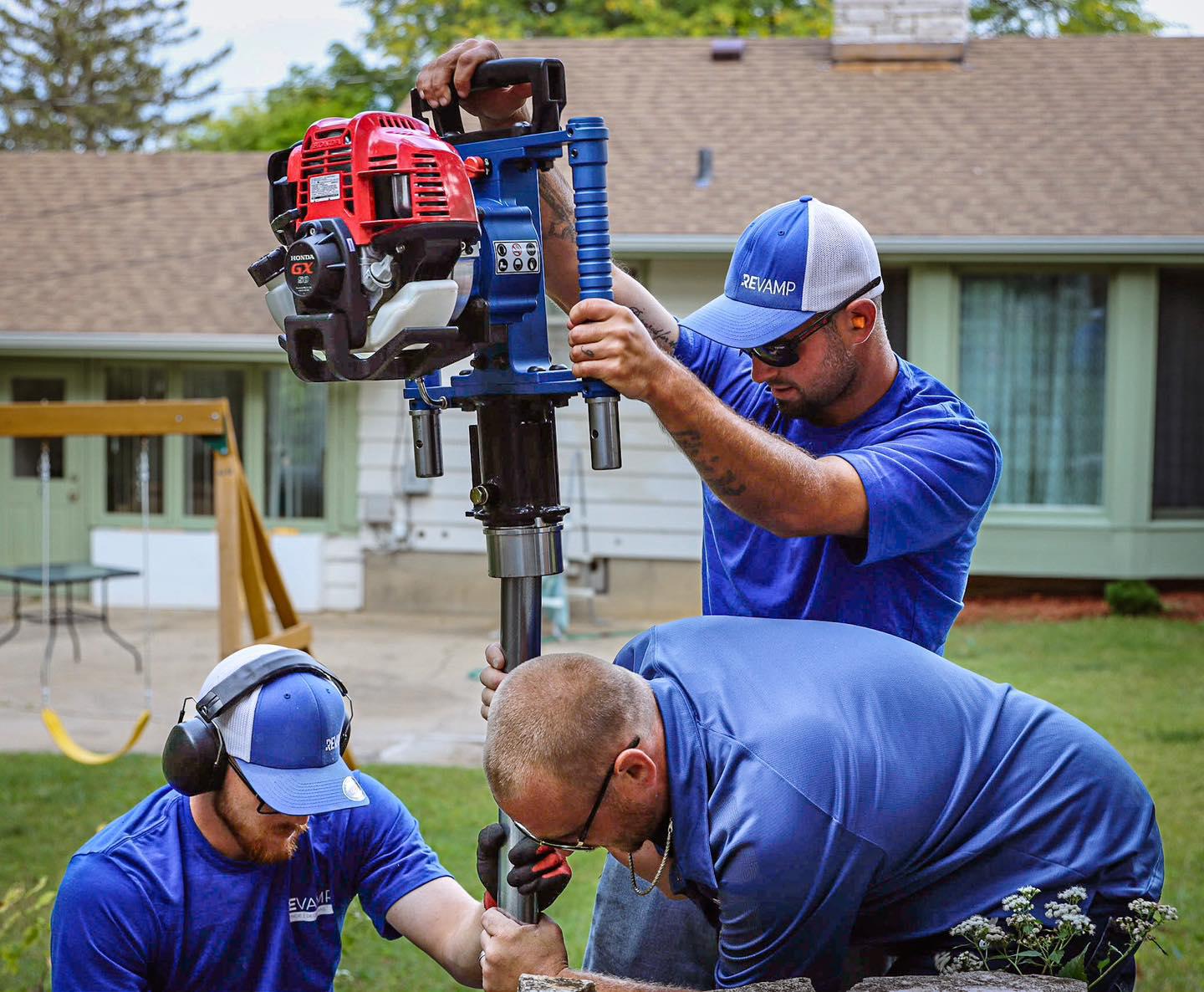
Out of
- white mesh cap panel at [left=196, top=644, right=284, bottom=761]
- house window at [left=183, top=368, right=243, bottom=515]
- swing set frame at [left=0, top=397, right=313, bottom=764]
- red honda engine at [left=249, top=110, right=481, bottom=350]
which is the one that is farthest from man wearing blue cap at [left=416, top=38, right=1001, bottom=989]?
house window at [left=183, top=368, right=243, bottom=515]

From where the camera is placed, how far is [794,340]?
88.1 inches

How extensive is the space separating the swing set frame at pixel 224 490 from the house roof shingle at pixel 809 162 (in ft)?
19.7

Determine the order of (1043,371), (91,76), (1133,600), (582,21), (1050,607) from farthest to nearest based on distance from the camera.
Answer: (91,76) < (582,21) < (1043,371) < (1050,607) < (1133,600)

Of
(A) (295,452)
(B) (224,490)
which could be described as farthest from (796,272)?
(A) (295,452)

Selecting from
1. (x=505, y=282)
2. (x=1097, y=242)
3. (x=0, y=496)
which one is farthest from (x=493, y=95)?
(x=0, y=496)

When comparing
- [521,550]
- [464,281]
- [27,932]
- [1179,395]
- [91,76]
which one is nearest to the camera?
[464,281]

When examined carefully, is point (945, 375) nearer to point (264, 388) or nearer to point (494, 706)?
point (264, 388)

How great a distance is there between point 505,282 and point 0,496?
1239 centimetres

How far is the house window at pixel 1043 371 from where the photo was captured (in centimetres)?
1145

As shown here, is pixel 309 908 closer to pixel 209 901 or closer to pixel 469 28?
pixel 209 901

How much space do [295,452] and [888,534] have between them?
11139mm

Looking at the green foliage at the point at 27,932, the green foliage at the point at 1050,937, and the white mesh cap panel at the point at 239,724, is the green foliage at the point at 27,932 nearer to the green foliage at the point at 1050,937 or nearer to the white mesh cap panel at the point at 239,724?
the white mesh cap panel at the point at 239,724

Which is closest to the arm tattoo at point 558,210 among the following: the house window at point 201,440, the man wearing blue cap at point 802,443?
the man wearing blue cap at point 802,443

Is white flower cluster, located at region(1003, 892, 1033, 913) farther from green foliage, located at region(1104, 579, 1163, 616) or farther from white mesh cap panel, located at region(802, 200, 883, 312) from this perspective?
green foliage, located at region(1104, 579, 1163, 616)
